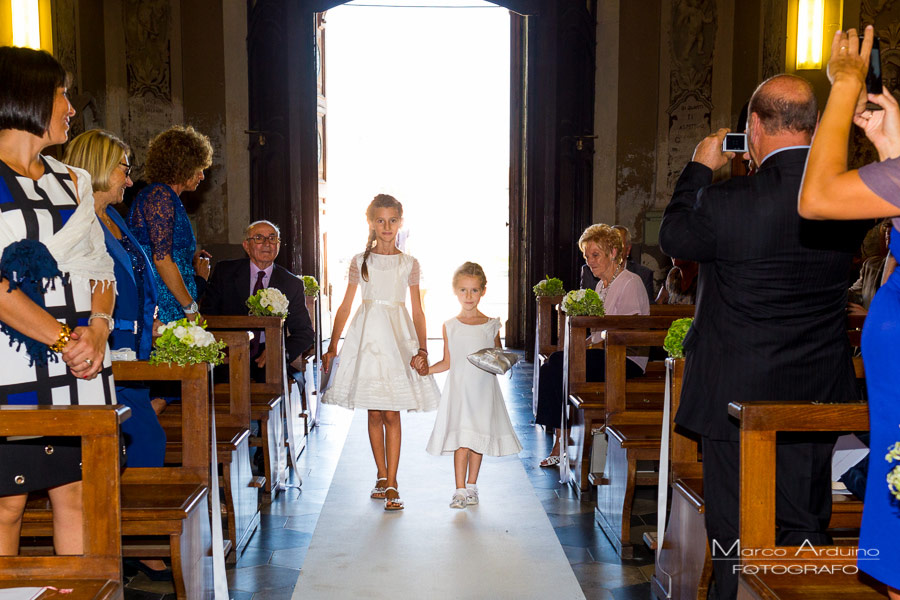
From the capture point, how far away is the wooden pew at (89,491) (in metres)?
2.31

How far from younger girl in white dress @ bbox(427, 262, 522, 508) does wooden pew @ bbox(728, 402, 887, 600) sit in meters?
2.59

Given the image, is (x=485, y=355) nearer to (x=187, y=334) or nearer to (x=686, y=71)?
(x=187, y=334)

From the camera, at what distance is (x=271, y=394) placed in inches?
210

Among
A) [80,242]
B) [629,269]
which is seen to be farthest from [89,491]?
[629,269]

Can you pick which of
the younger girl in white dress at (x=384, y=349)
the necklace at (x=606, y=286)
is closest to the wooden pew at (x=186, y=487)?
the younger girl in white dress at (x=384, y=349)

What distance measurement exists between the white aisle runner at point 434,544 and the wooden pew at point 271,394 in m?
0.38

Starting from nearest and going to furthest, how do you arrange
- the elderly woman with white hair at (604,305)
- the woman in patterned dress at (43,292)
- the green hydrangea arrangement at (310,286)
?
the woman in patterned dress at (43,292), the elderly woman with white hair at (604,305), the green hydrangea arrangement at (310,286)

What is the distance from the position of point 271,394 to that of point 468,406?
49.8 inches

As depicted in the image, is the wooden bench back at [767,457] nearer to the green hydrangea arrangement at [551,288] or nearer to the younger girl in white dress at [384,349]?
the younger girl in white dress at [384,349]

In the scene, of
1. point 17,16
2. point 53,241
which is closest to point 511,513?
point 53,241

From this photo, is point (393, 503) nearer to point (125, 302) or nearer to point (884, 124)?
point (125, 302)

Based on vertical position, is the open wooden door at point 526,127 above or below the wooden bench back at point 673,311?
above

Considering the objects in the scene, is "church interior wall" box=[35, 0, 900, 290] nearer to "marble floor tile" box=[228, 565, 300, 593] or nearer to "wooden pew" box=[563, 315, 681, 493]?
"wooden pew" box=[563, 315, 681, 493]

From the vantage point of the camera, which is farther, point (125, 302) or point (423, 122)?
point (423, 122)
